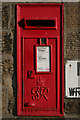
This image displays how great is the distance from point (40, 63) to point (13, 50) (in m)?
0.49

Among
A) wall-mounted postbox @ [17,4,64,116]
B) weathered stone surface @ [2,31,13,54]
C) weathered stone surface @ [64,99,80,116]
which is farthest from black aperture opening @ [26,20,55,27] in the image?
weathered stone surface @ [64,99,80,116]

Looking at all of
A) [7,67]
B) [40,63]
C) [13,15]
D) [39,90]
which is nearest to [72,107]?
[39,90]

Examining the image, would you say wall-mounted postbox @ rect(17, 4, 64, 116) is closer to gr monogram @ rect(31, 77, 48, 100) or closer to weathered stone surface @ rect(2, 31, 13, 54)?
gr monogram @ rect(31, 77, 48, 100)

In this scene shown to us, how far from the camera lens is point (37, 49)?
2.90 metres

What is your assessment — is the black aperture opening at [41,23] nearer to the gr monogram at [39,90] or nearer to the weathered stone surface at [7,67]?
the weathered stone surface at [7,67]

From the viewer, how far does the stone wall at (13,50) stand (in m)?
2.94

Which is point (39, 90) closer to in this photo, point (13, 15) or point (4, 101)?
point (4, 101)

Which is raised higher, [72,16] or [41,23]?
[72,16]

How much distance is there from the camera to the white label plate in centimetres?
289

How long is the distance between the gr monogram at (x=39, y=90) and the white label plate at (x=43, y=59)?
197mm

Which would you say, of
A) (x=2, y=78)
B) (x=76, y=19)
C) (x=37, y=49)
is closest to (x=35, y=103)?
(x=2, y=78)

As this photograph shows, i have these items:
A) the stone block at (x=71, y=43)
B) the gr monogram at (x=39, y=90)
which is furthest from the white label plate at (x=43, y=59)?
the stone block at (x=71, y=43)

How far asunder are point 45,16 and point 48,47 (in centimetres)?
49

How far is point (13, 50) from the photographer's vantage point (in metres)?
2.96
